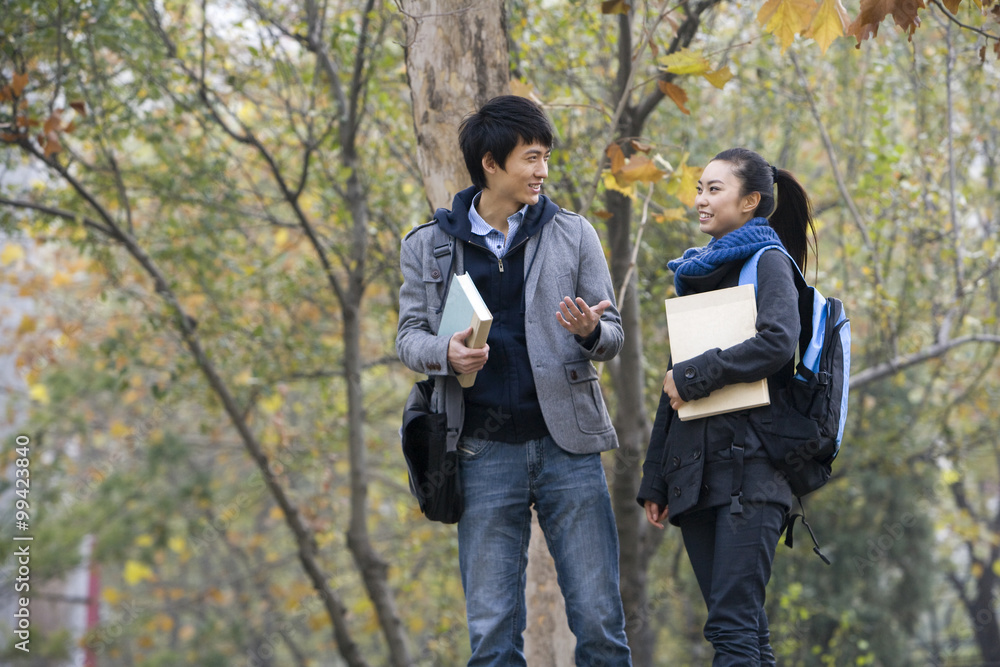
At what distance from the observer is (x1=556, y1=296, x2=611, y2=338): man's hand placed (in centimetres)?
257

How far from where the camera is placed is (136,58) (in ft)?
22.0

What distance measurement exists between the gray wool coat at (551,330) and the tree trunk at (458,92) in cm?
84

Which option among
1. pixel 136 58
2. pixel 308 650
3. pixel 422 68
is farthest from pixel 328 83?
pixel 308 650

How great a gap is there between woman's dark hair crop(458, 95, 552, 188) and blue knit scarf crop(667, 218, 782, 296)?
0.58 metres

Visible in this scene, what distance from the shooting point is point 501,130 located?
2789mm

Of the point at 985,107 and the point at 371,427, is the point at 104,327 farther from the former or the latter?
the point at 985,107

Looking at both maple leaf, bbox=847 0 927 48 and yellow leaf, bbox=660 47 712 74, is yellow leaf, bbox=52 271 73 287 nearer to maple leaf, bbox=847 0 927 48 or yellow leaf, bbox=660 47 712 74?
yellow leaf, bbox=660 47 712 74

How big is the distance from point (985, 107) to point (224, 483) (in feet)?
38.3

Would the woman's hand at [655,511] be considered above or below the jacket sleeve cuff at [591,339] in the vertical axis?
below

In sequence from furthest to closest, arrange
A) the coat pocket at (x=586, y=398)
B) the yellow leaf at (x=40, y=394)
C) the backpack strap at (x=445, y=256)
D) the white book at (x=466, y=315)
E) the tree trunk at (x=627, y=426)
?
the yellow leaf at (x=40, y=394) → the tree trunk at (x=627, y=426) → the backpack strap at (x=445, y=256) → the coat pocket at (x=586, y=398) → the white book at (x=466, y=315)

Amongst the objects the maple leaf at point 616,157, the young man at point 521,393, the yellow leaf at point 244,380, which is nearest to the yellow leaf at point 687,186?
the maple leaf at point 616,157

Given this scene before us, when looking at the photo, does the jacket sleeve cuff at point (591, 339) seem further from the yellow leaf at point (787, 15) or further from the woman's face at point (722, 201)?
the yellow leaf at point (787, 15)

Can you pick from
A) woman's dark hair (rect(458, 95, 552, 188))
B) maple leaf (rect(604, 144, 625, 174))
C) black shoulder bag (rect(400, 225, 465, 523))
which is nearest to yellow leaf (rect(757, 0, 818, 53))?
maple leaf (rect(604, 144, 625, 174))

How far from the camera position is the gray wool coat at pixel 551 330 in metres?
2.68
